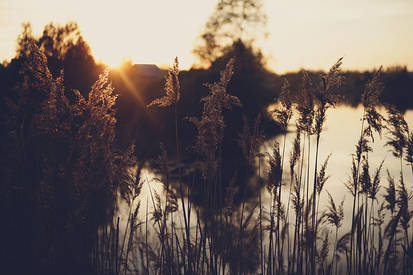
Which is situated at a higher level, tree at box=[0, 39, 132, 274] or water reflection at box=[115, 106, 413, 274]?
tree at box=[0, 39, 132, 274]

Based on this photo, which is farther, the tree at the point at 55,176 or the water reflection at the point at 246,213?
the water reflection at the point at 246,213

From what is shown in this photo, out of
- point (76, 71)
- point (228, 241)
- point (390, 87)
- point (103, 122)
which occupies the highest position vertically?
point (390, 87)

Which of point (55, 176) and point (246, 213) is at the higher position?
point (55, 176)

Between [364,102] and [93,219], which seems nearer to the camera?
[93,219]

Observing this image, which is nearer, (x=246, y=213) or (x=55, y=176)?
A: (x=55, y=176)

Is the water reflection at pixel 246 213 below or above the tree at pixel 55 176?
below

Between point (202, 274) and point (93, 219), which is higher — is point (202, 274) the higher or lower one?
the lower one

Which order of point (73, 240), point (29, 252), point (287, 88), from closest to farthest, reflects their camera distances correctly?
1. point (73, 240)
2. point (29, 252)
3. point (287, 88)

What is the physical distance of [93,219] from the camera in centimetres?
296

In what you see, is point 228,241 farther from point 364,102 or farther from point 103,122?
point 364,102

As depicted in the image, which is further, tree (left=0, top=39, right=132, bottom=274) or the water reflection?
the water reflection

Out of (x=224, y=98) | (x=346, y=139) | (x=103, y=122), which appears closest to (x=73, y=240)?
(x=103, y=122)

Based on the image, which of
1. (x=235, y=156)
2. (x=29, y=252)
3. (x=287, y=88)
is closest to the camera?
(x=29, y=252)

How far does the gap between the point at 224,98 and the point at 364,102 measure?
1490 millimetres
